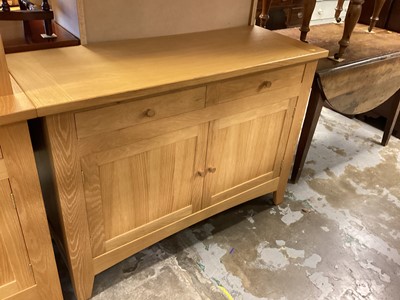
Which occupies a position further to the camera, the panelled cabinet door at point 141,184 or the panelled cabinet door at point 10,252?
the panelled cabinet door at point 141,184

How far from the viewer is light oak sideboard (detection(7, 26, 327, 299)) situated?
3.64 ft

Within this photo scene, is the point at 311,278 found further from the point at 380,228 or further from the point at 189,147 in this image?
the point at 189,147

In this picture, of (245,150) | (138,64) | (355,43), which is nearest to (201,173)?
(245,150)

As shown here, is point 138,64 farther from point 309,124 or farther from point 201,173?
point 309,124

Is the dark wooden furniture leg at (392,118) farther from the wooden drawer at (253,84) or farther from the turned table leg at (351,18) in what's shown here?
the wooden drawer at (253,84)

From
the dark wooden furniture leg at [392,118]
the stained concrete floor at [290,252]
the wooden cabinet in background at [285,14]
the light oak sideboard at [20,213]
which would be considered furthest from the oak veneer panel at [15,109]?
the wooden cabinet in background at [285,14]

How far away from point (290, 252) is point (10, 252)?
123 cm

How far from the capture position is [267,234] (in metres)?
1.86

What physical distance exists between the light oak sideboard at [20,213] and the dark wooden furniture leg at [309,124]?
140cm

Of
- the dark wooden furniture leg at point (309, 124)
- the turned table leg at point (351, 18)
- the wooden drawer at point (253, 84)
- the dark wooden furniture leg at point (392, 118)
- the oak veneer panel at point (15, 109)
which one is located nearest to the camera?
the oak veneer panel at point (15, 109)

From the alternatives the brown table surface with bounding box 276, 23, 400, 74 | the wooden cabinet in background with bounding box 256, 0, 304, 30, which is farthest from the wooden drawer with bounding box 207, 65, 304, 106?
the wooden cabinet in background with bounding box 256, 0, 304, 30

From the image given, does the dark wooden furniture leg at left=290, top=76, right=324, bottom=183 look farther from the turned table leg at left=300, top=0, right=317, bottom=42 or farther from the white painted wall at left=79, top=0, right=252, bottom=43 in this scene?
the white painted wall at left=79, top=0, right=252, bottom=43

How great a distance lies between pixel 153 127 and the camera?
126 centimetres

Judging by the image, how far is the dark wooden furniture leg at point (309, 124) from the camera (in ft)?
6.29
